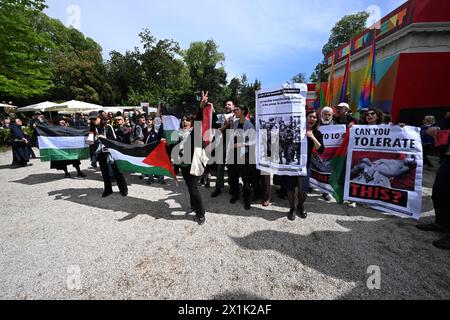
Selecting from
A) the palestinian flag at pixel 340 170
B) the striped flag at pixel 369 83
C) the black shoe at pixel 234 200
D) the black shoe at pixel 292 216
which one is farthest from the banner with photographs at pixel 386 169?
the striped flag at pixel 369 83

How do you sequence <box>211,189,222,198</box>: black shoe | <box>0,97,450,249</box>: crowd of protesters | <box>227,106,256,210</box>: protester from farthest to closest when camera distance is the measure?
<box>211,189,222,198</box>: black shoe
<box>227,106,256,210</box>: protester
<box>0,97,450,249</box>: crowd of protesters

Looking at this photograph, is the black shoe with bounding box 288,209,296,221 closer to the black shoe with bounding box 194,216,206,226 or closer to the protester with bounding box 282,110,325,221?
the protester with bounding box 282,110,325,221

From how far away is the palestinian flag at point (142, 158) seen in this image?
461cm

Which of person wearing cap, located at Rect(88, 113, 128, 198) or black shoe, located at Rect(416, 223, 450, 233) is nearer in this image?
black shoe, located at Rect(416, 223, 450, 233)

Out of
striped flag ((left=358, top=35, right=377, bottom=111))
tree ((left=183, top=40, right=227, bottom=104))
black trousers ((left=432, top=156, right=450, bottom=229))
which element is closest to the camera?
black trousers ((left=432, top=156, right=450, bottom=229))

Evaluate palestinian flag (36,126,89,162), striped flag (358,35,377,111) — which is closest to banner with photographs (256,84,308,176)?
palestinian flag (36,126,89,162)

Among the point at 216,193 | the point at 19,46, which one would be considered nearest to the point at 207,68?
the point at 19,46

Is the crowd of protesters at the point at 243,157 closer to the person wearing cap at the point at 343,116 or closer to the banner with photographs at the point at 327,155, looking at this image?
the person wearing cap at the point at 343,116

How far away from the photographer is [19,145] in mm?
8672

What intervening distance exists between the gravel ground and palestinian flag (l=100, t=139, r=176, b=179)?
0.86 metres

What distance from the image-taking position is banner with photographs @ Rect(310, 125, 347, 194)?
4.34m

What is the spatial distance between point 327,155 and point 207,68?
1849 inches

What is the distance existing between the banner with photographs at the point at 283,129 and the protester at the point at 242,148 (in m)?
0.50
